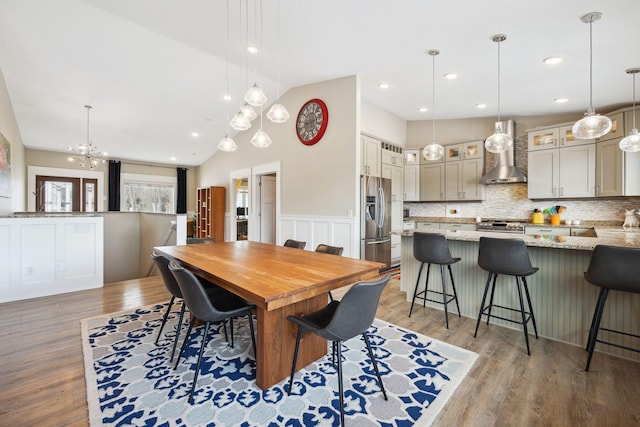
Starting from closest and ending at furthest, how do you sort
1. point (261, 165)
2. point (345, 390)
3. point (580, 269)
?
point (345, 390) → point (580, 269) → point (261, 165)

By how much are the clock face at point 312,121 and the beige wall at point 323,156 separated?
0.09 metres

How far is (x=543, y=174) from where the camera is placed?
464 cm

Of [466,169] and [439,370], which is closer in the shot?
[439,370]

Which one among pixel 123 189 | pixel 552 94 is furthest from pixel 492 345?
pixel 123 189

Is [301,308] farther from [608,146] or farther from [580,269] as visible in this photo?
[608,146]

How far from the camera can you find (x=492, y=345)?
2.36 metres

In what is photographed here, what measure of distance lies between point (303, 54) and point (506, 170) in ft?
13.0

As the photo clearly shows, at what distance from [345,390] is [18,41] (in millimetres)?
5642

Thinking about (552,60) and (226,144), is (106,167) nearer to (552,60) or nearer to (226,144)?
(226,144)

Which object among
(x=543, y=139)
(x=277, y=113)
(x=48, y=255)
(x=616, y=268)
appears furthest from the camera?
(x=543, y=139)

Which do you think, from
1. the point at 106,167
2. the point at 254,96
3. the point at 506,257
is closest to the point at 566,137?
the point at 506,257

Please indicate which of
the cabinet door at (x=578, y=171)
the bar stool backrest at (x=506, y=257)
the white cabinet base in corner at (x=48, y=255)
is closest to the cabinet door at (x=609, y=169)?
the cabinet door at (x=578, y=171)

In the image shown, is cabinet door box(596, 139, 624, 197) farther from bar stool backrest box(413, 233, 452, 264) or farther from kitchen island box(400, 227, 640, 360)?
bar stool backrest box(413, 233, 452, 264)

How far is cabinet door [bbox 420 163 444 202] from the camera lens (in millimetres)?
5812
